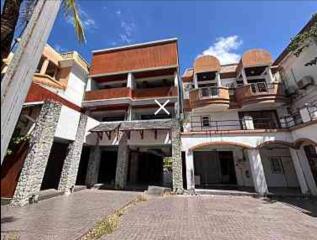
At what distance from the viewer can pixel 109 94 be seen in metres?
16.8

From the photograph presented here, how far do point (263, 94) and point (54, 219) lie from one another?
Result: 52.9ft

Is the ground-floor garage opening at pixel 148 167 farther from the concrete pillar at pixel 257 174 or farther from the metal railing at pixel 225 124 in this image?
the concrete pillar at pixel 257 174

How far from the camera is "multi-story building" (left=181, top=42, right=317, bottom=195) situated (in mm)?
12648

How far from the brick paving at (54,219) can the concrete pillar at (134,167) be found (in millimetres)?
7718

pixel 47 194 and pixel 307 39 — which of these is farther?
pixel 307 39

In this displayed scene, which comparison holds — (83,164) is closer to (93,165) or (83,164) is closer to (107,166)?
(93,165)

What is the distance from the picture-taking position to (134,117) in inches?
681

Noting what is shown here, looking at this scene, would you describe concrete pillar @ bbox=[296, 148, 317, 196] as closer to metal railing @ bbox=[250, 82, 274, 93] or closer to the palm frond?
metal railing @ bbox=[250, 82, 274, 93]

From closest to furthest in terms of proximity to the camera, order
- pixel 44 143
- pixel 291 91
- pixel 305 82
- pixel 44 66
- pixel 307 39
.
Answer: pixel 44 143, pixel 307 39, pixel 305 82, pixel 44 66, pixel 291 91

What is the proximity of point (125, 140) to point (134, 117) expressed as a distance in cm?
325

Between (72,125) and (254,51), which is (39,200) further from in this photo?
(254,51)

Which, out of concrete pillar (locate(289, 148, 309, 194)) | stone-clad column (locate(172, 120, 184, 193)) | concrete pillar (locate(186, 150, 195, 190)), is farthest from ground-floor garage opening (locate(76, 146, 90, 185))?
concrete pillar (locate(289, 148, 309, 194))

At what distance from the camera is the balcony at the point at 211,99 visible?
15375 millimetres

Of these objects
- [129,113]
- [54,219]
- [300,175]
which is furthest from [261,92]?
[54,219]
